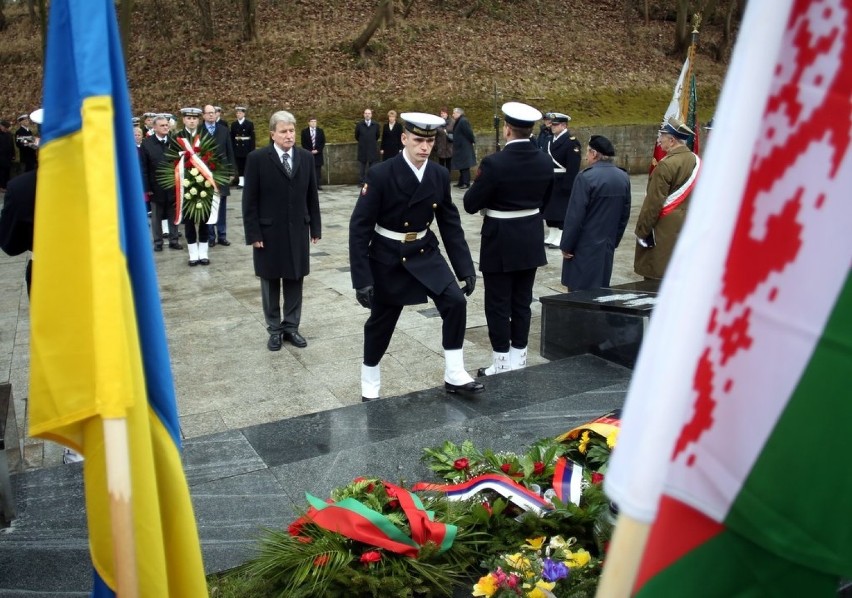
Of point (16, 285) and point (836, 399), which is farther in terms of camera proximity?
point (16, 285)

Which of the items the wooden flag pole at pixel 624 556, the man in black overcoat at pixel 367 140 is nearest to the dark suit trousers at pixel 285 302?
the wooden flag pole at pixel 624 556

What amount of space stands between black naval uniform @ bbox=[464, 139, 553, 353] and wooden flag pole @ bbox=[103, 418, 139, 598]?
469cm

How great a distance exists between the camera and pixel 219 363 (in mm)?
7086

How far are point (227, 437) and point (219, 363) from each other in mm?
2494

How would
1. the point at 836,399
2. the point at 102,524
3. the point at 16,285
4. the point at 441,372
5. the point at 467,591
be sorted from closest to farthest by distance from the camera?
1. the point at 836,399
2. the point at 102,524
3. the point at 467,591
4. the point at 441,372
5. the point at 16,285

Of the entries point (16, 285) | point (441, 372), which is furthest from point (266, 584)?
point (16, 285)

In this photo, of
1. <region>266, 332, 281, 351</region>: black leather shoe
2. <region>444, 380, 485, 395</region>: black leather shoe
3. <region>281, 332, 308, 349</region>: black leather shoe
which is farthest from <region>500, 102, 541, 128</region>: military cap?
<region>266, 332, 281, 351</region>: black leather shoe

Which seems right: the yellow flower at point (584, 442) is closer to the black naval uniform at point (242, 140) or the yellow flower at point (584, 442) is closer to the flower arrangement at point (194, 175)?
the flower arrangement at point (194, 175)

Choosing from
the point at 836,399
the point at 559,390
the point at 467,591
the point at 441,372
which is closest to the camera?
the point at 836,399

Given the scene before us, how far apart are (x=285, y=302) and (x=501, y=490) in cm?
448

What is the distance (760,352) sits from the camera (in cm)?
131

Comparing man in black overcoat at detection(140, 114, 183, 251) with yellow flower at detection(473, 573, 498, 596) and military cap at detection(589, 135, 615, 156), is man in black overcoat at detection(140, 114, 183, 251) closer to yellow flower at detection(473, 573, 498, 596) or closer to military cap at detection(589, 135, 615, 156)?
military cap at detection(589, 135, 615, 156)

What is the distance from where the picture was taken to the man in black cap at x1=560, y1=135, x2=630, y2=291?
7.23 m

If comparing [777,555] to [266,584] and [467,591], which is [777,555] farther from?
[266,584]
